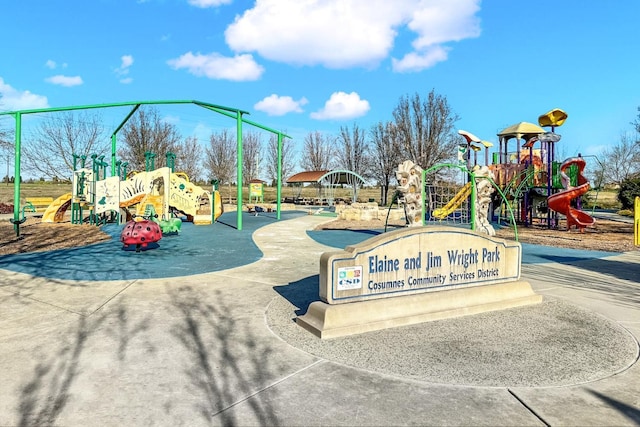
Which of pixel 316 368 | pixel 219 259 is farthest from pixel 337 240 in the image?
pixel 316 368

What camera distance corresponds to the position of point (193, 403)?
10.4 feet

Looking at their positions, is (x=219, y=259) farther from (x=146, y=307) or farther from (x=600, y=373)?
(x=600, y=373)

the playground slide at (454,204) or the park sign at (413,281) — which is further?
the playground slide at (454,204)

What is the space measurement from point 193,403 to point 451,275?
159 inches

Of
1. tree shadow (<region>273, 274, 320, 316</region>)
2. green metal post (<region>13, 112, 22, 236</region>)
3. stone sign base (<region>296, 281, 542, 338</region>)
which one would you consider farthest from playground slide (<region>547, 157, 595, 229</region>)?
green metal post (<region>13, 112, 22, 236</region>)

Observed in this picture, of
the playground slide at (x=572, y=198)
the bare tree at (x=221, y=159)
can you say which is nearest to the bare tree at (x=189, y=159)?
the bare tree at (x=221, y=159)

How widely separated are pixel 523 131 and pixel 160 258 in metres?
22.8

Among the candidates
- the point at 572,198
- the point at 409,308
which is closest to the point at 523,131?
the point at 572,198

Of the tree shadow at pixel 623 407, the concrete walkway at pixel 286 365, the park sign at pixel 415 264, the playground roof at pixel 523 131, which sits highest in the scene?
the playground roof at pixel 523 131

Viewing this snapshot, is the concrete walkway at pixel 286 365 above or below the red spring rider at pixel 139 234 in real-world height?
below

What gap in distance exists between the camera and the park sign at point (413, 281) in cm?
500

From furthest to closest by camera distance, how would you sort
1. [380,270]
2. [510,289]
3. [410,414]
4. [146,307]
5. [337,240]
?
[337,240] → [510,289] → [146,307] → [380,270] → [410,414]

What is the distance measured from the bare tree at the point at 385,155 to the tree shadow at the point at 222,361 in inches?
1487

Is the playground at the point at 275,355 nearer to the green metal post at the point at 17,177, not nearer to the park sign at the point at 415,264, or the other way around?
the park sign at the point at 415,264
